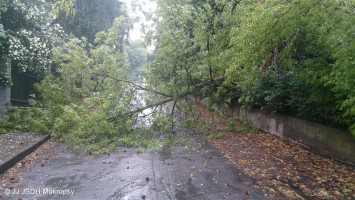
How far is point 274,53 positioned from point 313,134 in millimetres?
2927

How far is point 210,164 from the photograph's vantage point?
750 centimetres

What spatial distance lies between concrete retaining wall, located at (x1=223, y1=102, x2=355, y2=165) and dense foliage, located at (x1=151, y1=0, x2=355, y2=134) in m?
0.29

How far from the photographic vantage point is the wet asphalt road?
17.5 feet

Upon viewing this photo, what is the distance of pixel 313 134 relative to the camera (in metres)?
8.91

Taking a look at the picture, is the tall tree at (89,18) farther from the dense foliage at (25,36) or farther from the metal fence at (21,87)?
the dense foliage at (25,36)

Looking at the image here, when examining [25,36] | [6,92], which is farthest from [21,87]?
[25,36]

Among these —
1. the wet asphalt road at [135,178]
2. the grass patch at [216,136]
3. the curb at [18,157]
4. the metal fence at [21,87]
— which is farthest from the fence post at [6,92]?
the grass patch at [216,136]

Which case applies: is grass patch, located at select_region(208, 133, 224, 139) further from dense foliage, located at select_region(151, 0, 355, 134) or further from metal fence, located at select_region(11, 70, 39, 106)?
metal fence, located at select_region(11, 70, 39, 106)

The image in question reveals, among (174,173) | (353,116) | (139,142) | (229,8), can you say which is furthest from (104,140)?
(353,116)

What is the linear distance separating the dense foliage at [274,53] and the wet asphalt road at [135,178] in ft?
8.49

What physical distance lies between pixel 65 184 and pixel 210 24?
6.90 meters

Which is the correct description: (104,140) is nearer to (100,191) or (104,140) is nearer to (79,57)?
(79,57)

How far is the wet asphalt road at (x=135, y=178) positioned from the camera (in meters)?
5.35

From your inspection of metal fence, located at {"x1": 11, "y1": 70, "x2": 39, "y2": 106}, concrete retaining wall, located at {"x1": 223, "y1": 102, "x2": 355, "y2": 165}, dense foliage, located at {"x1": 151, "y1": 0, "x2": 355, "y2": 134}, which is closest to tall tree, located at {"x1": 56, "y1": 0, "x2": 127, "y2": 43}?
metal fence, located at {"x1": 11, "y1": 70, "x2": 39, "y2": 106}
